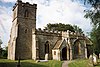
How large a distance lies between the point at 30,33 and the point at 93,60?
15709 mm

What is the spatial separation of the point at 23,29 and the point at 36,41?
4.12m

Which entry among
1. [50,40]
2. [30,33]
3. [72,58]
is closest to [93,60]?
[72,58]

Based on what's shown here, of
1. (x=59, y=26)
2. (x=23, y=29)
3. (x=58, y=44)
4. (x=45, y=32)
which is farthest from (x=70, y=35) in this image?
(x=59, y=26)

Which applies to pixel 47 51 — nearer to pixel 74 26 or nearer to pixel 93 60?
pixel 93 60

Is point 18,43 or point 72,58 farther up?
point 18,43

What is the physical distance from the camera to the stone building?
3809 centimetres

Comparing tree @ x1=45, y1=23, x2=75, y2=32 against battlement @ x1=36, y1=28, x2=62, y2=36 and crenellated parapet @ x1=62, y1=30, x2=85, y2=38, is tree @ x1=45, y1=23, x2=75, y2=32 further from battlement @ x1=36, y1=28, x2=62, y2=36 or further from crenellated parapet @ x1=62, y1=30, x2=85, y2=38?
battlement @ x1=36, y1=28, x2=62, y2=36

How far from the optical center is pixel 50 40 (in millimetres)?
40562

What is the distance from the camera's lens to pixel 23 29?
3944 centimetres

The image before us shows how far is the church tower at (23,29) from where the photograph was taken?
125 ft

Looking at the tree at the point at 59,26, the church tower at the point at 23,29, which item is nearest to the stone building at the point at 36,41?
the church tower at the point at 23,29

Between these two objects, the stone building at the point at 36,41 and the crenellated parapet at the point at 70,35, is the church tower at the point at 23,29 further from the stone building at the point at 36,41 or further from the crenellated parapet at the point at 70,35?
the crenellated parapet at the point at 70,35

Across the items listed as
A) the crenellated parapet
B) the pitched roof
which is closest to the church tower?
the pitched roof

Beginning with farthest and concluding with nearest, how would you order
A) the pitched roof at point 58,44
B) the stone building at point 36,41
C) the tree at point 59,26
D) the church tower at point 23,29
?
the tree at point 59,26, the pitched roof at point 58,44, the stone building at point 36,41, the church tower at point 23,29
